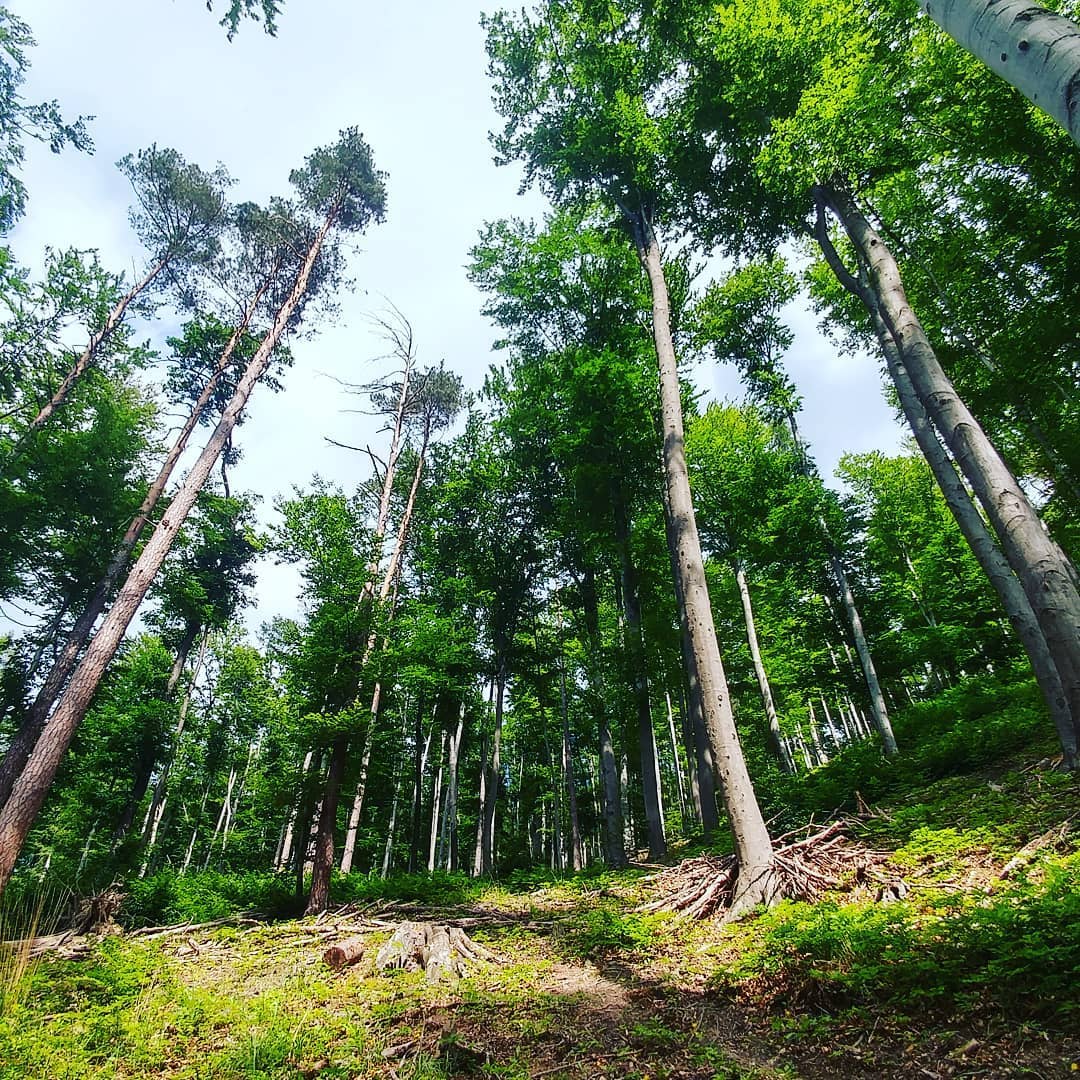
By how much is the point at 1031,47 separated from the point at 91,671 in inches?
440

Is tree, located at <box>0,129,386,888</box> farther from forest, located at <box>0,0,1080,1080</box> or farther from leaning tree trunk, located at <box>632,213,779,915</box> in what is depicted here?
leaning tree trunk, located at <box>632,213,779,915</box>

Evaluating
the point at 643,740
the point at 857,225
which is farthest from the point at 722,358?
the point at 643,740

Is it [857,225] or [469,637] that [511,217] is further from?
[469,637]

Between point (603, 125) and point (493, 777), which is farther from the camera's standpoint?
point (493, 777)

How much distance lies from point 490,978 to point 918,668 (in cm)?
2685

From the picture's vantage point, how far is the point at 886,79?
818 centimetres

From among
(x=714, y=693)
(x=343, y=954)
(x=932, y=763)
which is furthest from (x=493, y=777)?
(x=714, y=693)

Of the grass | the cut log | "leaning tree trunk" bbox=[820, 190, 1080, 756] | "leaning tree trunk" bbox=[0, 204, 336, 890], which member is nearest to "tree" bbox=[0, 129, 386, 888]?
"leaning tree trunk" bbox=[0, 204, 336, 890]

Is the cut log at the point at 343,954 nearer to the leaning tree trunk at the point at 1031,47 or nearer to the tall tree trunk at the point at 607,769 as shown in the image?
the tall tree trunk at the point at 607,769

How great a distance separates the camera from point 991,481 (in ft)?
19.5

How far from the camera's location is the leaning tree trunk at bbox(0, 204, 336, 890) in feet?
22.6

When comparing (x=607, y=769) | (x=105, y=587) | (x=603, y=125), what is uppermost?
(x=603, y=125)

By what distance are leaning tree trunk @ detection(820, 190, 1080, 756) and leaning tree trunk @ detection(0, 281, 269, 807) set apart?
14299mm

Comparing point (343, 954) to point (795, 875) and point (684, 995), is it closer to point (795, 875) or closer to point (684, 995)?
point (684, 995)
